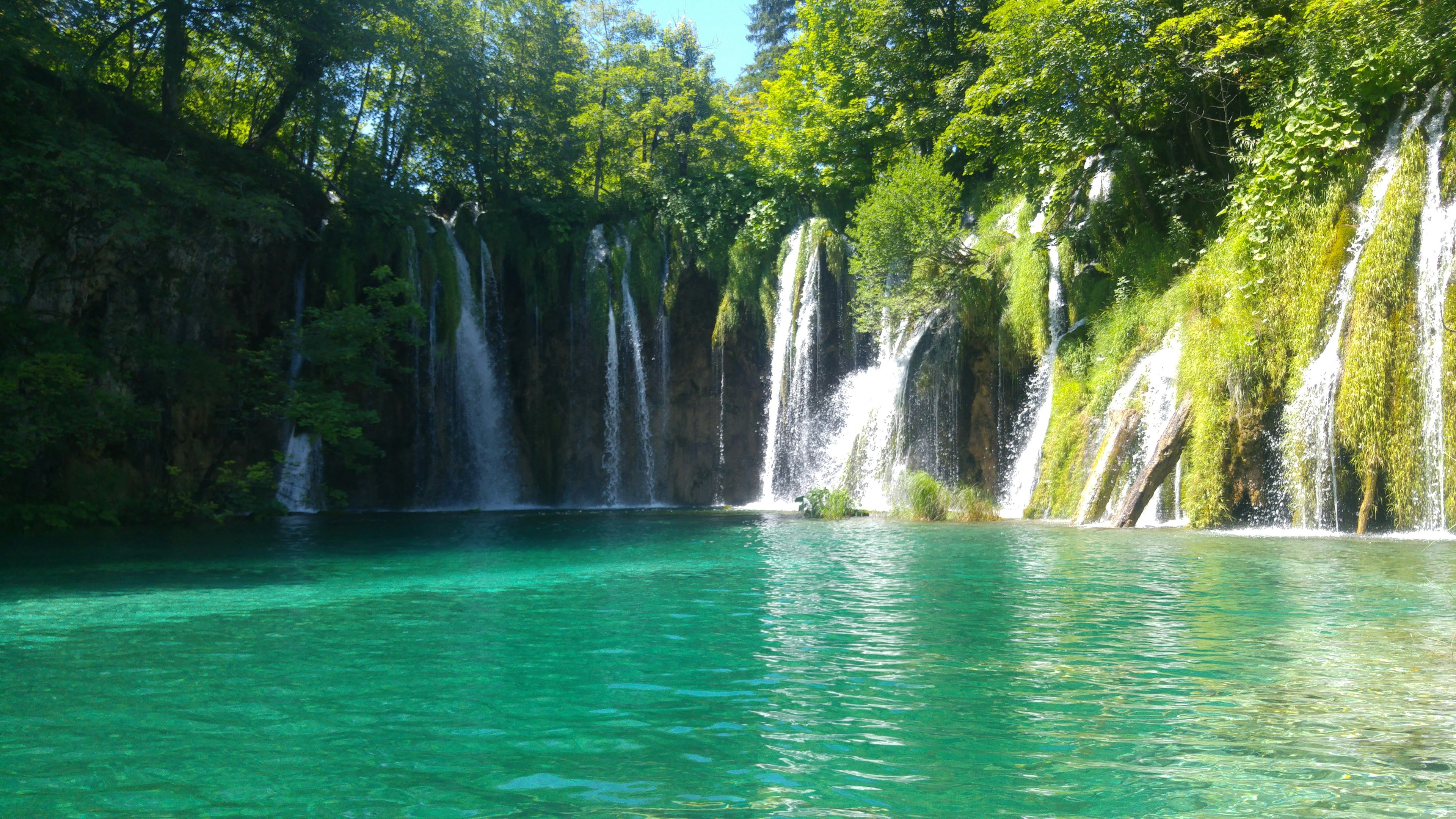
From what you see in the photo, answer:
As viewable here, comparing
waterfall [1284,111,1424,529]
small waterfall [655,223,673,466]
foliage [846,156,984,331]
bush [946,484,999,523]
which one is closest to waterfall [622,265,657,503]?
small waterfall [655,223,673,466]

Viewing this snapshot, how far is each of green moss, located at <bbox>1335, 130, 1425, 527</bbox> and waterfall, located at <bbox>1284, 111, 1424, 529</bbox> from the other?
0.22m

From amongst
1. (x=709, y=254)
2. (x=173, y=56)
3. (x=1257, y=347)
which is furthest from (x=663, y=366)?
(x=1257, y=347)

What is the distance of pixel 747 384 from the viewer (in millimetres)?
29062

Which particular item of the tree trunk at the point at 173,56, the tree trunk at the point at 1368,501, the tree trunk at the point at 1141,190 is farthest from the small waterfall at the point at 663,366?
the tree trunk at the point at 1368,501

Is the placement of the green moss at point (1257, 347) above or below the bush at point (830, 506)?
above

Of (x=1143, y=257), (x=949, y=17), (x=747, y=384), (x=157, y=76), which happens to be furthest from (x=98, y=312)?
(x=949, y=17)

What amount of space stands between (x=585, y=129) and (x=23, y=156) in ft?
65.2

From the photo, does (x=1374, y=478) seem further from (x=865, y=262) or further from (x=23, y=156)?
(x=23, y=156)

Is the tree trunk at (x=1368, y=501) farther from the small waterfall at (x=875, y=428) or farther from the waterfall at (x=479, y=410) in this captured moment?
the waterfall at (x=479, y=410)

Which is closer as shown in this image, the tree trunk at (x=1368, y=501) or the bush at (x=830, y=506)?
the tree trunk at (x=1368, y=501)

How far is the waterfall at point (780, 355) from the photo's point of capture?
2677 centimetres

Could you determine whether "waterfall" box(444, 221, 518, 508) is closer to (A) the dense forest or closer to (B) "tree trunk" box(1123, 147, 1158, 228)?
(A) the dense forest

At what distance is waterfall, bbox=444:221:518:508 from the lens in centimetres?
2753

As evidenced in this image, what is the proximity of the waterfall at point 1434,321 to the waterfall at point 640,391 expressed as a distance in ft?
65.0
